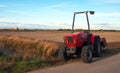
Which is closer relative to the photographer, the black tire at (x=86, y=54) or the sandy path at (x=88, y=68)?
the sandy path at (x=88, y=68)

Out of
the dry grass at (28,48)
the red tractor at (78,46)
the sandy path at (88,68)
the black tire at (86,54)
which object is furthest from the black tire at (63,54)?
the dry grass at (28,48)

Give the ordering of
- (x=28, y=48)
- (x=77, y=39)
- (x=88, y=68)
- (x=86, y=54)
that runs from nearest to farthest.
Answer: (x=88, y=68), (x=86, y=54), (x=77, y=39), (x=28, y=48)

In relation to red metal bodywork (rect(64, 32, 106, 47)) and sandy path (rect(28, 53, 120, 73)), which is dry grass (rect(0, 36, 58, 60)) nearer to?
red metal bodywork (rect(64, 32, 106, 47))

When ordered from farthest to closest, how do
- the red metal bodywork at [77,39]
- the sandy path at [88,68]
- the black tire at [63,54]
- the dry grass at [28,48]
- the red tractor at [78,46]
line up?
the dry grass at [28,48]
the black tire at [63,54]
the red metal bodywork at [77,39]
the red tractor at [78,46]
the sandy path at [88,68]

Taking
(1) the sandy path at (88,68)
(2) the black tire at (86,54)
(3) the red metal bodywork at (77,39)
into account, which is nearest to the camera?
(1) the sandy path at (88,68)

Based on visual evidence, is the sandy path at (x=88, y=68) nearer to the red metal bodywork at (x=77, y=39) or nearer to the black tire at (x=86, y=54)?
the black tire at (x=86, y=54)

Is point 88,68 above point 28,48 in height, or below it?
above

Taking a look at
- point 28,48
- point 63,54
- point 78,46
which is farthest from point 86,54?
point 28,48

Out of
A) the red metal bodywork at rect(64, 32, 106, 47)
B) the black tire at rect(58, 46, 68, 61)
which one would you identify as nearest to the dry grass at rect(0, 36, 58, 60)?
the black tire at rect(58, 46, 68, 61)

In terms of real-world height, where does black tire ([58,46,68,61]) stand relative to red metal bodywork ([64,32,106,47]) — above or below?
below

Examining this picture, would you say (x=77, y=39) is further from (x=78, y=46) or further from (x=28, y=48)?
(x=28, y=48)

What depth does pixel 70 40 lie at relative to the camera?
18.7 metres

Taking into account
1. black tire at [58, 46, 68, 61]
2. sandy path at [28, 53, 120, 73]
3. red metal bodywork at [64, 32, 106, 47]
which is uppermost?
red metal bodywork at [64, 32, 106, 47]

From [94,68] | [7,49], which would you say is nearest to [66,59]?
[94,68]
